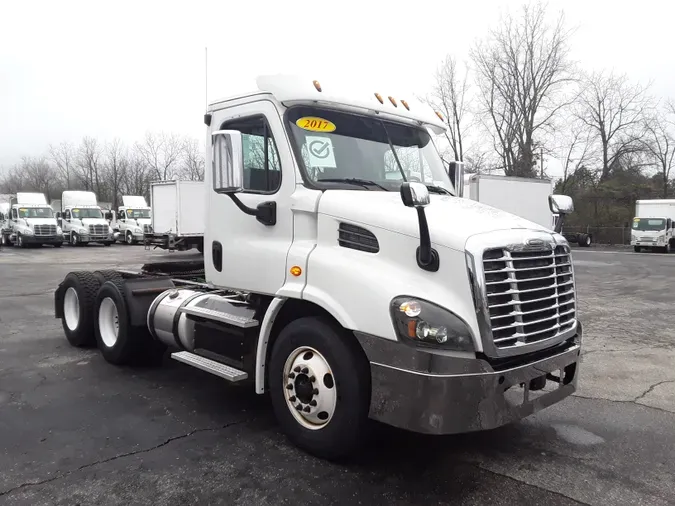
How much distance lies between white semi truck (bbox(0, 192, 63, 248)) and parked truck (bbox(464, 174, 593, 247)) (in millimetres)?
24790

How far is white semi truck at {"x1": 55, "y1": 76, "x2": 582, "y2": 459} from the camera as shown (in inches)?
134

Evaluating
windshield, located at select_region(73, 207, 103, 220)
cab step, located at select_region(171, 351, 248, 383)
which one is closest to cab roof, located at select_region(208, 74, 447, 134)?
cab step, located at select_region(171, 351, 248, 383)

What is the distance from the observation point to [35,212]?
32688 millimetres

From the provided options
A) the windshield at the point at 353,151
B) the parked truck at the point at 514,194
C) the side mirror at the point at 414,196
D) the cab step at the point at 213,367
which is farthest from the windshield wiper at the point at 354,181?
the parked truck at the point at 514,194

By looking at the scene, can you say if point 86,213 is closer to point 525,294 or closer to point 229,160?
point 229,160

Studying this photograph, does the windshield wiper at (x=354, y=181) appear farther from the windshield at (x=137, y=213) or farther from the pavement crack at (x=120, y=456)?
the windshield at (x=137, y=213)

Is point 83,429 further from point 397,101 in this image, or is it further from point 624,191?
point 624,191

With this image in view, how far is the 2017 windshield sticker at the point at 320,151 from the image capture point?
430cm

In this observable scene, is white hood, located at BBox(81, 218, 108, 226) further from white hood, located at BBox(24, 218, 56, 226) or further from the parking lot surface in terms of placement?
the parking lot surface

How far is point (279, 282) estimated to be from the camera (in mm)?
4324

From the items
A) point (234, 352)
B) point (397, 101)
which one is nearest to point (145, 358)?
point (234, 352)

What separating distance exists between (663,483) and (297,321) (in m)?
2.78

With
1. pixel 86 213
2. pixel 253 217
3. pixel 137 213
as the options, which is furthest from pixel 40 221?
pixel 253 217

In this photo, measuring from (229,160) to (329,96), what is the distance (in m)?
0.96
